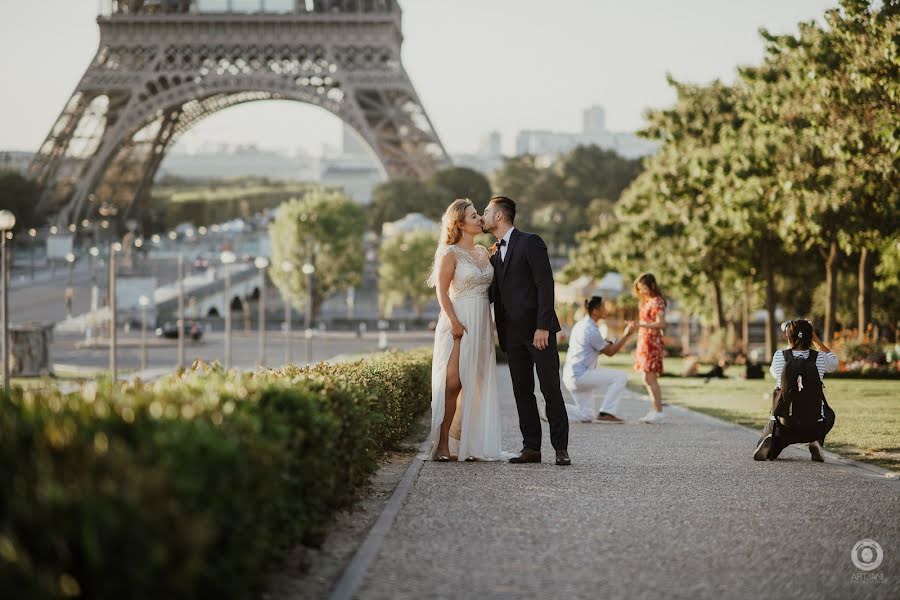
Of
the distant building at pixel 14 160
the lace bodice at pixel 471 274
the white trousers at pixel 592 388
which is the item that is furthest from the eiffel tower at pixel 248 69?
the lace bodice at pixel 471 274

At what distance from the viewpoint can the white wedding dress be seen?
32.5ft

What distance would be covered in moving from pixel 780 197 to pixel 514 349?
1576 cm

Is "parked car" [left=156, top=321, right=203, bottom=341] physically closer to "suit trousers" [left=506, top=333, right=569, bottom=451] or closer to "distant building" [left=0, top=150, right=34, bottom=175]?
"distant building" [left=0, top=150, right=34, bottom=175]

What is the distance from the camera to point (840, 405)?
17.1m

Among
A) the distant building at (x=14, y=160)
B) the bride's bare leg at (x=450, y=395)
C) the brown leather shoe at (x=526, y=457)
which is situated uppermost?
the distant building at (x=14, y=160)

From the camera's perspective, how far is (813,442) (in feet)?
33.1

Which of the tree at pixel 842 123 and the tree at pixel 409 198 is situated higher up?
the tree at pixel 409 198

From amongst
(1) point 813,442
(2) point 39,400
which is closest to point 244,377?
(2) point 39,400

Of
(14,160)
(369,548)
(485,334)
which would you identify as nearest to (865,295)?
(485,334)

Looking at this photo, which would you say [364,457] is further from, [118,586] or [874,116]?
[874,116]

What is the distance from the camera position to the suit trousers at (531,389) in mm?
9625

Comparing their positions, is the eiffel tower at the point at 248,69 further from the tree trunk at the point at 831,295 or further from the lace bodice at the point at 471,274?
the lace bodice at the point at 471,274

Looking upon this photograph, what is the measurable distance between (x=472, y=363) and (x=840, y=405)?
8.62 m
